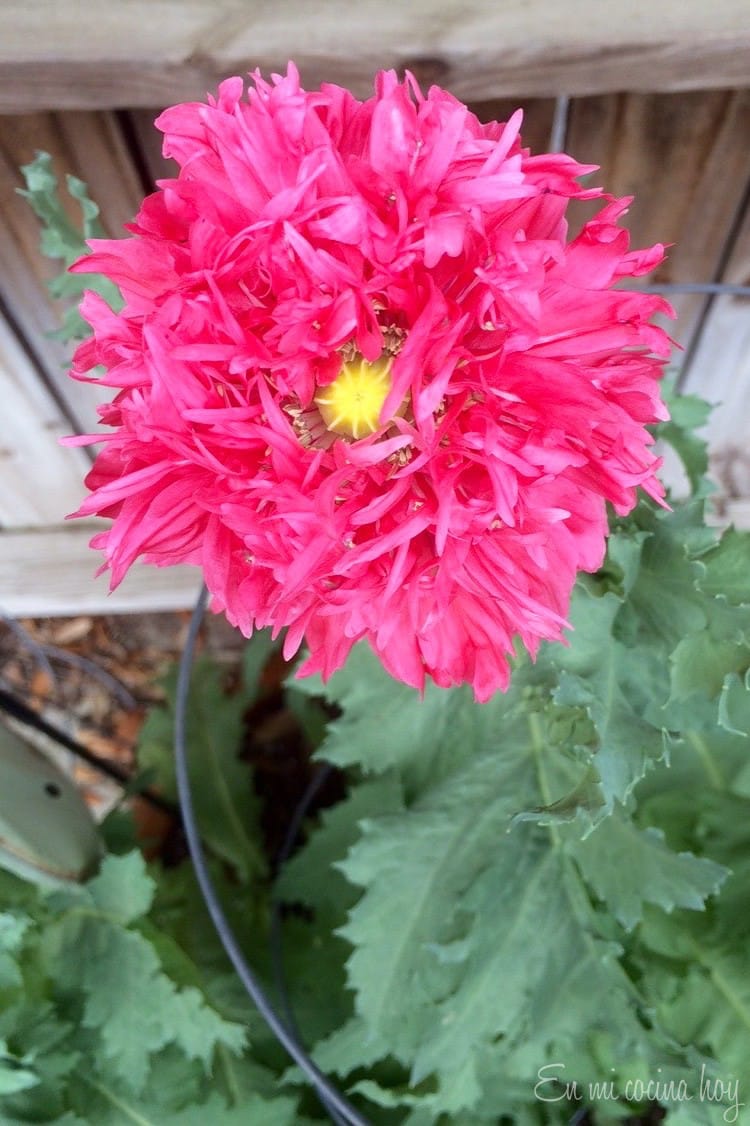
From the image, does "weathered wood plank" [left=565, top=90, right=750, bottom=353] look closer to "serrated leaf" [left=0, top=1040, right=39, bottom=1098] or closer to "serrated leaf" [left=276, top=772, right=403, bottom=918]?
"serrated leaf" [left=276, top=772, right=403, bottom=918]

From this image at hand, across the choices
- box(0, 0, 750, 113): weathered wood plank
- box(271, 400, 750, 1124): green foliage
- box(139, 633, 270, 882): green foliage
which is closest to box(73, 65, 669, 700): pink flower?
box(271, 400, 750, 1124): green foliage

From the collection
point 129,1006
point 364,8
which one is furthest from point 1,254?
point 129,1006

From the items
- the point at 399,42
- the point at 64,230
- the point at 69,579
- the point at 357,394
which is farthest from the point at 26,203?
the point at 69,579

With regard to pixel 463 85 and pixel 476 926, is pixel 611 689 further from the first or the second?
pixel 463 85

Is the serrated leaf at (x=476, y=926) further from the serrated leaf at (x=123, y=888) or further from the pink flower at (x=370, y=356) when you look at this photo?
the pink flower at (x=370, y=356)

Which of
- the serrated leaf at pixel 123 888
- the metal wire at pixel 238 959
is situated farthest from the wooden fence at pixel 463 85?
the serrated leaf at pixel 123 888
